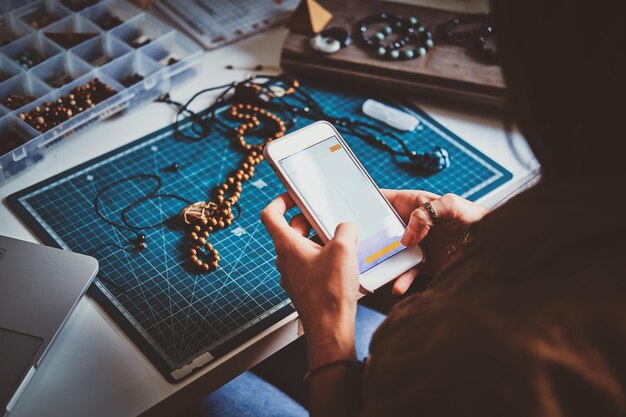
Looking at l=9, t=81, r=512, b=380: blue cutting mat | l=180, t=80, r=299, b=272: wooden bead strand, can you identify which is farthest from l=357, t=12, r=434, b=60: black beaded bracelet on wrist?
l=180, t=80, r=299, b=272: wooden bead strand

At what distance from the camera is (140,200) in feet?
3.43

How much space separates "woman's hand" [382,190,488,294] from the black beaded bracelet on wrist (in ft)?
1.47

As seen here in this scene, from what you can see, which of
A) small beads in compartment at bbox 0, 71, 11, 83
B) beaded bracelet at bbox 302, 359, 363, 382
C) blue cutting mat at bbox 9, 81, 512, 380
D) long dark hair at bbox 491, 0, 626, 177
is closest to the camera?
long dark hair at bbox 491, 0, 626, 177

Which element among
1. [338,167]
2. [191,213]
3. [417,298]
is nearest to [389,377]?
[417,298]

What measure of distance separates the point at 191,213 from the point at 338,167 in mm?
256

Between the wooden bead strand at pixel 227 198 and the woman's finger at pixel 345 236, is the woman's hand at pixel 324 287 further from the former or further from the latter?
the wooden bead strand at pixel 227 198

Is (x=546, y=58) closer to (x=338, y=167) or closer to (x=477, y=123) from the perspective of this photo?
(x=338, y=167)

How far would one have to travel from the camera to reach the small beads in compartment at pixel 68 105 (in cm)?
109

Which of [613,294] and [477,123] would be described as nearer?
[613,294]

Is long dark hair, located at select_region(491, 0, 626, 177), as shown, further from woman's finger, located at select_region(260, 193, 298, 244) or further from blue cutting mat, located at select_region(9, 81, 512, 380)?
blue cutting mat, located at select_region(9, 81, 512, 380)

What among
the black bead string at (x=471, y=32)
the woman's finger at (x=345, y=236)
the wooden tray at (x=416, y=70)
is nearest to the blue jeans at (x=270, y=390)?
the woman's finger at (x=345, y=236)

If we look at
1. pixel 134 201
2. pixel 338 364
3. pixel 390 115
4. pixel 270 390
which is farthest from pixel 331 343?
pixel 390 115

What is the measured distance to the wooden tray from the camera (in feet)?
4.09

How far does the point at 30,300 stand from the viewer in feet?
2.72
